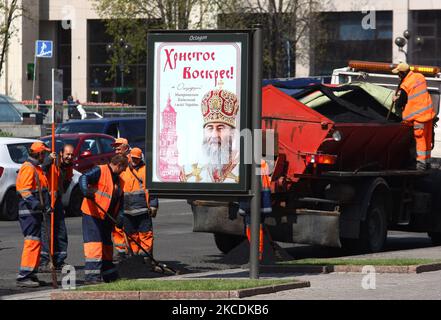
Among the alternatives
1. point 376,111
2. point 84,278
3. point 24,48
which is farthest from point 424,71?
point 24,48

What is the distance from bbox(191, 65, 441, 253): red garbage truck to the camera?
56.5ft

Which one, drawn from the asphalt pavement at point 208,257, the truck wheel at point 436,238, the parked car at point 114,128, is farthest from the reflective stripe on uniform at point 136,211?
the parked car at point 114,128

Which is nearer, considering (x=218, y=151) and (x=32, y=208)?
(x=218, y=151)

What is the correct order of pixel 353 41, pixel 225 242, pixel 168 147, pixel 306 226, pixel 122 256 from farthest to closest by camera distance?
1. pixel 353 41
2. pixel 225 242
3. pixel 306 226
4. pixel 122 256
5. pixel 168 147

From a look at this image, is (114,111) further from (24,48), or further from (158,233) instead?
(158,233)

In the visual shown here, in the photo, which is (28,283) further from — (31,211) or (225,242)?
(225,242)

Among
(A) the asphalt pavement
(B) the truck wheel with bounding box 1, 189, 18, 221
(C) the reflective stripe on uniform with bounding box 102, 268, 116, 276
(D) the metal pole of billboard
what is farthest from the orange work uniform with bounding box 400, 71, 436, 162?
(B) the truck wheel with bounding box 1, 189, 18, 221

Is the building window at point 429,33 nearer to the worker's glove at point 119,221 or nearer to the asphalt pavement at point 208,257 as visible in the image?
the asphalt pavement at point 208,257

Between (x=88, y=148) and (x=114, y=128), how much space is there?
4.28 m

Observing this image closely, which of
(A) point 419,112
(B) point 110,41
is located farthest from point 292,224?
(B) point 110,41

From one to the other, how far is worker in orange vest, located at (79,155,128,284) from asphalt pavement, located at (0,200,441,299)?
26.2 inches

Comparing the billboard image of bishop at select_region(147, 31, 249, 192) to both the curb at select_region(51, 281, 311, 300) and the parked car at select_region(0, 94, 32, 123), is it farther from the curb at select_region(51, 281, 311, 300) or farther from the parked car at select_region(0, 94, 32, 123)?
the parked car at select_region(0, 94, 32, 123)

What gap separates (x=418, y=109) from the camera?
1867 cm

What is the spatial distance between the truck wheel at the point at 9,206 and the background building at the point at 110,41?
112 feet
